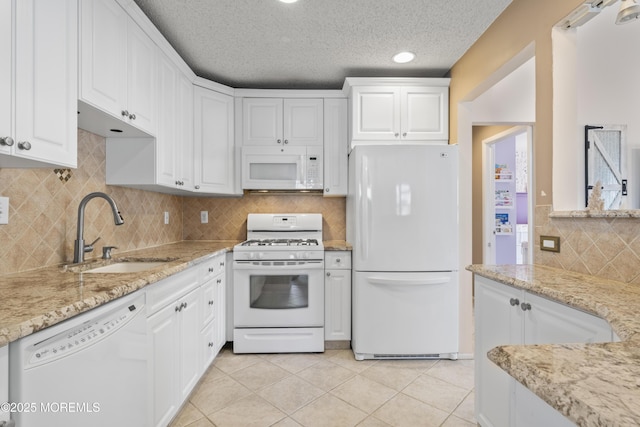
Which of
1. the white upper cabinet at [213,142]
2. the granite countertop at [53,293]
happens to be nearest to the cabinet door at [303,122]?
the white upper cabinet at [213,142]

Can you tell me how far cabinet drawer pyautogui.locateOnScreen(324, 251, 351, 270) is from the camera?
2.55 m

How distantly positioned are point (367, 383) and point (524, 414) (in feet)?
4.01

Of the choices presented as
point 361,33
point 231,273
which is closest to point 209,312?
point 231,273

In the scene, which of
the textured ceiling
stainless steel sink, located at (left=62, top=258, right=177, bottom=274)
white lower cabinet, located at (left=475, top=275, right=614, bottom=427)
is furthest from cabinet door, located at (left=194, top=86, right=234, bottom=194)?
white lower cabinet, located at (left=475, top=275, right=614, bottom=427)

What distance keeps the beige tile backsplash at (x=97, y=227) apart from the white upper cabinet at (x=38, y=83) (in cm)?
28

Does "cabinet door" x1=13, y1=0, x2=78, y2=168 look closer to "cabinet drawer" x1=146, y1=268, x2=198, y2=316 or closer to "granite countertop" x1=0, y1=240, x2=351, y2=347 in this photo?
"granite countertop" x1=0, y1=240, x2=351, y2=347

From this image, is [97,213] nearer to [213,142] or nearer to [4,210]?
[4,210]

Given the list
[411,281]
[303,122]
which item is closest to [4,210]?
[303,122]

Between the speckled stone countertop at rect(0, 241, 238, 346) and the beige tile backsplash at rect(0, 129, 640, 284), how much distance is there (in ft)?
0.47

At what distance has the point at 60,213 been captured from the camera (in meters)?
1.61

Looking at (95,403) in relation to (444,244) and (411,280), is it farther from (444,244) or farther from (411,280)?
(444,244)

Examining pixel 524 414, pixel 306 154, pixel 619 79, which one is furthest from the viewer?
pixel 306 154

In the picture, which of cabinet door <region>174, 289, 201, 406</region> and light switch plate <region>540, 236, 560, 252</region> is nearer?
light switch plate <region>540, 236, 560, 252</region>

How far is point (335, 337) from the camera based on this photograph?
256 centimetres
